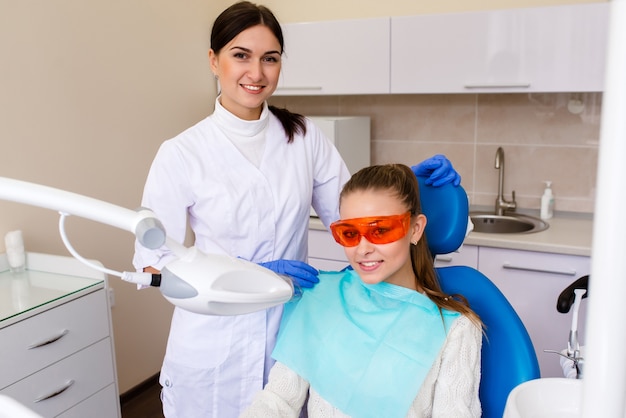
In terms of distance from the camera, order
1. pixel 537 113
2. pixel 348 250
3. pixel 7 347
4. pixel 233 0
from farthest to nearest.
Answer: pixel 233 0 → pixel 537 113 → pixel 7 347 → pixel 348 250

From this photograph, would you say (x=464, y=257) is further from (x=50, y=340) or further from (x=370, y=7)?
(x=50, y=340)

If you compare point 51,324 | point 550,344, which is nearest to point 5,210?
point 51,324

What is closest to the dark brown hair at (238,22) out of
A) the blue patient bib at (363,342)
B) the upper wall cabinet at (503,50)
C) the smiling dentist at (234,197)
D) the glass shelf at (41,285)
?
the smiling dentist at (234,197)

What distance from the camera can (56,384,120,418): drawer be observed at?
2055mm

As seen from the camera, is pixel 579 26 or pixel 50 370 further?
pixel 579 26

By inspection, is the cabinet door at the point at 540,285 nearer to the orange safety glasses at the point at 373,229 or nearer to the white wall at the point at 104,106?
the orange safety glasses at the point at 373,229

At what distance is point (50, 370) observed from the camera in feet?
6.40

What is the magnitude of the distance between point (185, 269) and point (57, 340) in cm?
160

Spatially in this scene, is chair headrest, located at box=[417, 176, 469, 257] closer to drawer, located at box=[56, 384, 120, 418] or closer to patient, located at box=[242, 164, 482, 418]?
patient, located at box=[242, 164, 482, 418]

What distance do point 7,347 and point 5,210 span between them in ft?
2.24

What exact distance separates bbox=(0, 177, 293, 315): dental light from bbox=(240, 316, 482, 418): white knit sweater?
2.57ft

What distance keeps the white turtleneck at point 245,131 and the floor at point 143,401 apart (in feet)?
5.66

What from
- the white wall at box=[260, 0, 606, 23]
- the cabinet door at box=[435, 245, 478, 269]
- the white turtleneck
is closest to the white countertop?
the cabinet door at box=[435, 245, 478, 269]

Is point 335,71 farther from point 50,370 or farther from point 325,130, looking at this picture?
point 50,370
